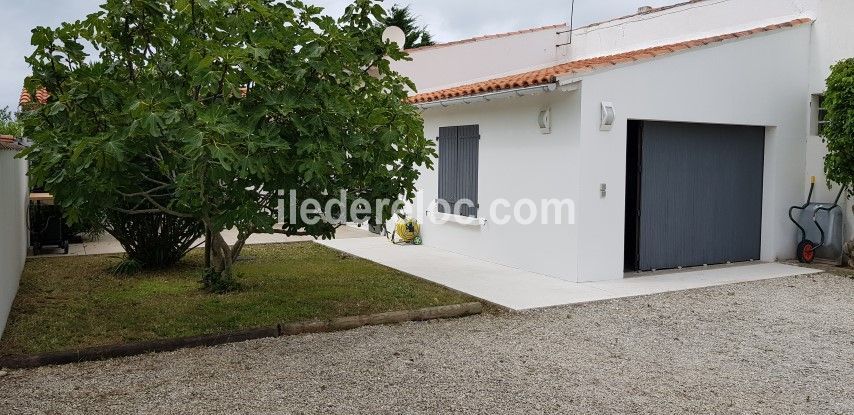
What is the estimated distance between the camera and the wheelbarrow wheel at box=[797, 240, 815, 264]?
37.1 ft

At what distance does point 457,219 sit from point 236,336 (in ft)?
20.3

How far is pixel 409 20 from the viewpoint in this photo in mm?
33938

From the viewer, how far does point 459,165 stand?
39.4ft

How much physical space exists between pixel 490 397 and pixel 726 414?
165cm

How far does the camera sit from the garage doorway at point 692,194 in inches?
407

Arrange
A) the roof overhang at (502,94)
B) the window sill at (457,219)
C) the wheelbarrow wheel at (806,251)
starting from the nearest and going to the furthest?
the roof overhang at (502,94) < the wheelbarrow wheel at (806,251) < the window sill at (457,219)

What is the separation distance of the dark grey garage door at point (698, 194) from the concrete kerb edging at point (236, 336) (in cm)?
405

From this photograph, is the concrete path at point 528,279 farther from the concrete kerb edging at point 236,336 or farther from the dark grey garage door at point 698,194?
the concrete kerb edging at point 236,336

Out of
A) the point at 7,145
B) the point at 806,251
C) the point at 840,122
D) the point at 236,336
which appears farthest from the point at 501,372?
the point at 806,251

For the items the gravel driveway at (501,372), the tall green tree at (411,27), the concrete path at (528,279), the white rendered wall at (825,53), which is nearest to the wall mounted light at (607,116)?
the concrete path at (528,279)

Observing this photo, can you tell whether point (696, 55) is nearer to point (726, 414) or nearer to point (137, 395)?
point (726, 414)

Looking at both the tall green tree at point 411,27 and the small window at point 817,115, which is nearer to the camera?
the small window at point 817,115

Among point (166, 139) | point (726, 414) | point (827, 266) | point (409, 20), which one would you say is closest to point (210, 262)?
point (166, 139)

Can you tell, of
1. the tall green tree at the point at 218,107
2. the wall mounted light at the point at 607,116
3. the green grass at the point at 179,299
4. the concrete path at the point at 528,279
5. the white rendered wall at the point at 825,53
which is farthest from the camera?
the white rendered wall at the point at 825,53
